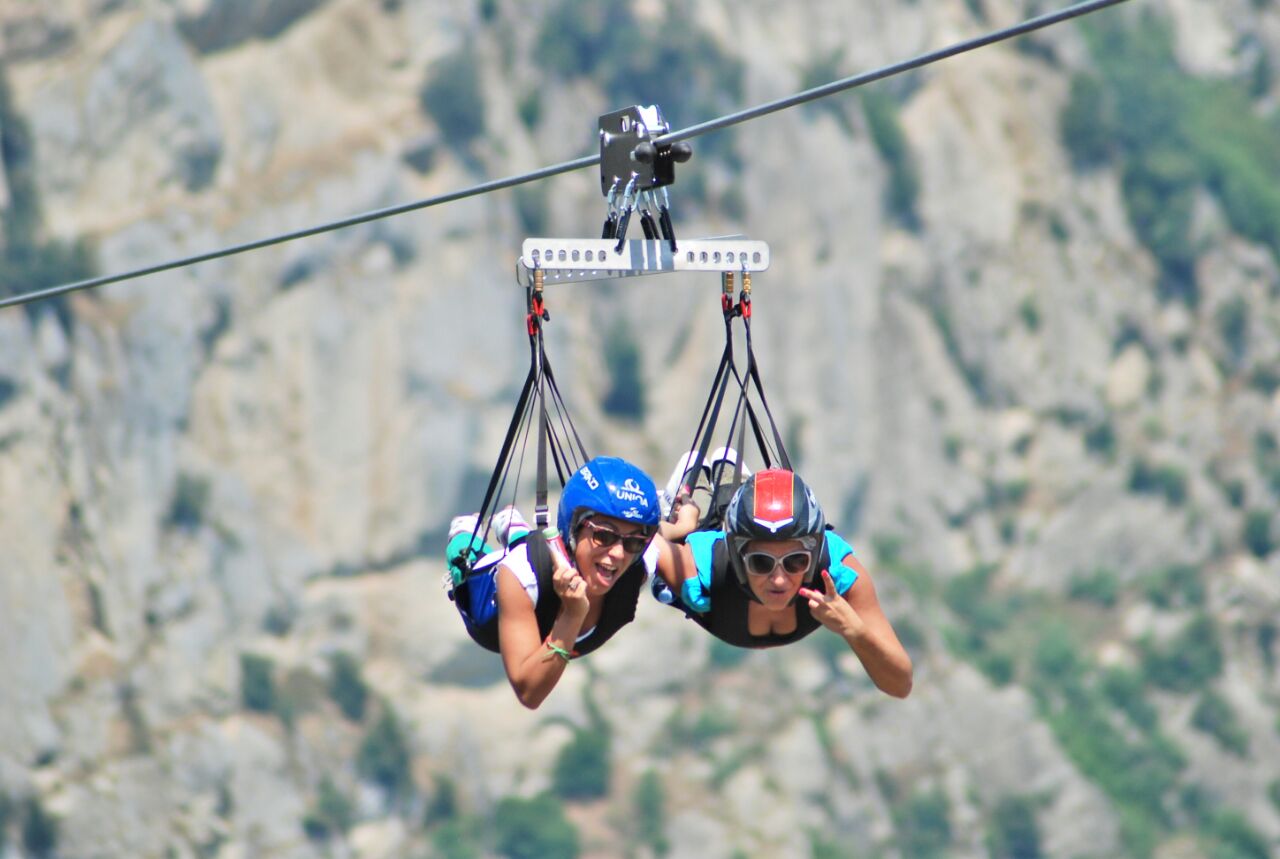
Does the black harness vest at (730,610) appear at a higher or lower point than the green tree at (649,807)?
higher

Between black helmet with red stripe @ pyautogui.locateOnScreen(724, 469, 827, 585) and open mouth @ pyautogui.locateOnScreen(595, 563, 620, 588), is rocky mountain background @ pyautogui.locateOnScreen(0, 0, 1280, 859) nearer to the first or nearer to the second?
open mouth @ pyautogui.locateOnScreen(595, 563, 620, 588)

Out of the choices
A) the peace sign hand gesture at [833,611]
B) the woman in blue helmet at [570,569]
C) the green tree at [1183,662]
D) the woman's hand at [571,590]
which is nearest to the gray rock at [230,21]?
the green tree at [1183,662]

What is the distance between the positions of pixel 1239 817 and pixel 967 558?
12249mm

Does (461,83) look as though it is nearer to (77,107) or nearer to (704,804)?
(77,107)

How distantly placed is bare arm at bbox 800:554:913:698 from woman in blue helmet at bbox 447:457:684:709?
922 millimetres

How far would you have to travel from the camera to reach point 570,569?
10.6 meters

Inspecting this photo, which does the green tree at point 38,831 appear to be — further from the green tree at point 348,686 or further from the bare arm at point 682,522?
the bare arm at point 682,522

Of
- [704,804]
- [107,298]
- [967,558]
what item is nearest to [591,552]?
[107,298]

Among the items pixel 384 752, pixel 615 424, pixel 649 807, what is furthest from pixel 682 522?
pixel 615 424

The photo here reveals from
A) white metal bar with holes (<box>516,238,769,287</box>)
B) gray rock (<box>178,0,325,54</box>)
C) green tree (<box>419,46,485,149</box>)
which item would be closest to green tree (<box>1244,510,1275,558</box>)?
green tree (<box>419,46,485,149</box>)

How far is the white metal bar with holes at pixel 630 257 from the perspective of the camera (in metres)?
10.8

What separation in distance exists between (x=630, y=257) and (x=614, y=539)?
146cm

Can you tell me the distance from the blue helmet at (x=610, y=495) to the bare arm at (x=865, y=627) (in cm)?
90

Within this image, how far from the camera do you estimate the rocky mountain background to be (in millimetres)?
56625
